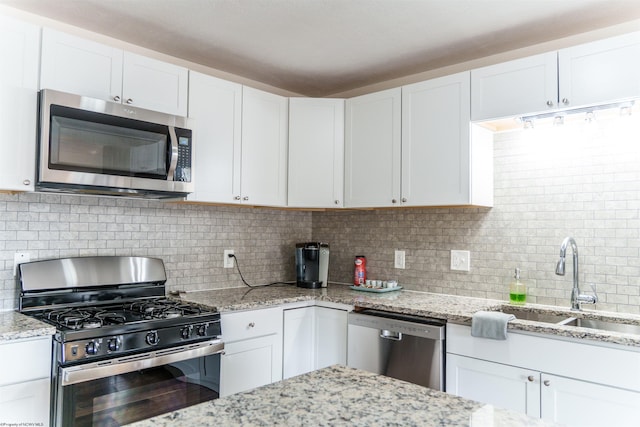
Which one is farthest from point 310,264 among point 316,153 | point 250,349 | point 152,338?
point 152,338

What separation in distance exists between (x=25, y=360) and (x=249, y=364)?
1.10 metres

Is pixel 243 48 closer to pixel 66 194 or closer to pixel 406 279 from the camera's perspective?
pixel 66 194

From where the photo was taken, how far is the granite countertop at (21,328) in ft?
5.89

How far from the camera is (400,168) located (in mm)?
2912

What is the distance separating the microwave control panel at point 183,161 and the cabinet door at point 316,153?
2.64 feet

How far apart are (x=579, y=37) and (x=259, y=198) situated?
6.76 feet

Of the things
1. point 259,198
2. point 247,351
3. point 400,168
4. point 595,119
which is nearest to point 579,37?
point 595,119

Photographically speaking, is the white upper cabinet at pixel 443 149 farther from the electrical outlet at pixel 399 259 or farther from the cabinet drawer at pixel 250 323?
the cabinet drawer at pixel 250 323

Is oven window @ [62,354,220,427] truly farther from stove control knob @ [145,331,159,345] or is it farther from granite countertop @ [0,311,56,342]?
granite countertop @ [0,311,56,342]

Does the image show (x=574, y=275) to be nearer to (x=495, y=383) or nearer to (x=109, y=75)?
(x=495, y=383)

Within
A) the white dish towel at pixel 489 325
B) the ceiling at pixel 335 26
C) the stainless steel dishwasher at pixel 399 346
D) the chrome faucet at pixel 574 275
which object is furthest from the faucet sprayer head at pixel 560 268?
the ceiling at pixel 335 26

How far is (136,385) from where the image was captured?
2.02 m

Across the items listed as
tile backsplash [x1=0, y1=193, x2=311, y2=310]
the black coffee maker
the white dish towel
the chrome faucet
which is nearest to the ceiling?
tile backsplash [x1=0, y1=193, x2=311, y2=310]

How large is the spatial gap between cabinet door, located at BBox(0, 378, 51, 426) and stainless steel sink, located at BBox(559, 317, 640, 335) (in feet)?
7.57
